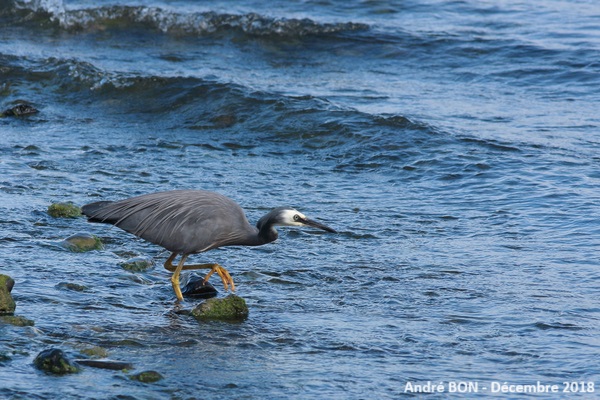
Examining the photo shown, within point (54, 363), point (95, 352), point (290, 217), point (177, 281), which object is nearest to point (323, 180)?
point (290, 217)

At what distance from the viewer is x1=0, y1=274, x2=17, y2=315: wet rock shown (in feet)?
20.9

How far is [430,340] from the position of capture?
6410 millimetres

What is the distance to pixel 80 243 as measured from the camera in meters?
7.97

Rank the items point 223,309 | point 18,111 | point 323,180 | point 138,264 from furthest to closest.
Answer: point 18,111 → point 323,180 → point 138,264 → point 223,309

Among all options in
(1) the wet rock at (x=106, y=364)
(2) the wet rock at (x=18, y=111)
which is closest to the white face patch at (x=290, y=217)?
(1) the wet rock at (x=106, y=364)

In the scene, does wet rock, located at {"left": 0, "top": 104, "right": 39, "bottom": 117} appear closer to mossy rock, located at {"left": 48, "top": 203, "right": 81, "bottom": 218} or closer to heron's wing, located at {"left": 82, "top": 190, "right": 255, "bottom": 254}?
mossy rock, located at {"left": 48, "top": 203, "right": 81, "bottom": 218}

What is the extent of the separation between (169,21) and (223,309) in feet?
40.0

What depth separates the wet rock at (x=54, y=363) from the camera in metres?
5.57

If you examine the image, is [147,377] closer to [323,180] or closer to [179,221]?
[179,221]

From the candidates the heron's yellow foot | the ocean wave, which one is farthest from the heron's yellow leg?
the ocean wave

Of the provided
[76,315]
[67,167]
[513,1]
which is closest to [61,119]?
[67,167]

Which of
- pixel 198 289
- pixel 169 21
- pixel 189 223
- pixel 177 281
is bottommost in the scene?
pixel 198 289

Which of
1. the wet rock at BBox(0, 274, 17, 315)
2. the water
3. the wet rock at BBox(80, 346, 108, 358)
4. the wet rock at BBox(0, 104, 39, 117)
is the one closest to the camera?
the wet rock at BBox(80, 346, 108, 358)

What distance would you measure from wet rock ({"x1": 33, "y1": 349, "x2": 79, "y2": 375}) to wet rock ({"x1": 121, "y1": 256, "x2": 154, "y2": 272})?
2.08 meters
